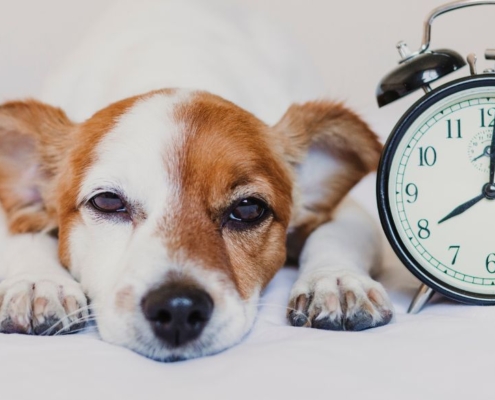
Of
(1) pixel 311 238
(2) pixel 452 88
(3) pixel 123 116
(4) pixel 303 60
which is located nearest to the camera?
(2) pixel 452 88

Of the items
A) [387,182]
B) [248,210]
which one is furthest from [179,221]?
[387,182]

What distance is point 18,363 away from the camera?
1371 mm

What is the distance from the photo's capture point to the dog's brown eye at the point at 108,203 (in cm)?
175

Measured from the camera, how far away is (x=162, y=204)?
1678 millimetres

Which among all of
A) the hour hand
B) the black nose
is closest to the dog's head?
the black nose

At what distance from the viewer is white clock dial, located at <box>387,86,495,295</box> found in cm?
172

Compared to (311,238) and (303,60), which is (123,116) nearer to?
(311,238)

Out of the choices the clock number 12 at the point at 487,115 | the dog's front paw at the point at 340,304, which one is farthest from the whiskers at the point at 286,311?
the clock number 12 at the point at 487,115

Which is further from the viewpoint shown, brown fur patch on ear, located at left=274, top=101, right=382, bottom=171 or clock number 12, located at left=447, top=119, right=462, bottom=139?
brown fur patch on ear, located at left=274, top=101, right=382, bottom=171

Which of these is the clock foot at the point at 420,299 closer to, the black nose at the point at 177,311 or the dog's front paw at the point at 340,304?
the dog's front paw at the point at 340,304

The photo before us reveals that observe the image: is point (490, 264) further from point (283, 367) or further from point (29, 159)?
point (29, 159)

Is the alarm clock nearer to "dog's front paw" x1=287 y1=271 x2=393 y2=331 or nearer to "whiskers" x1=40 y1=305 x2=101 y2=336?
"dog's front paw" x1=287 y1=271 x2=393 y2=331

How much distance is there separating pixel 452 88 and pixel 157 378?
2.87 ft

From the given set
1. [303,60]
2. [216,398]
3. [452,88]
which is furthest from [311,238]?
[303,60]
